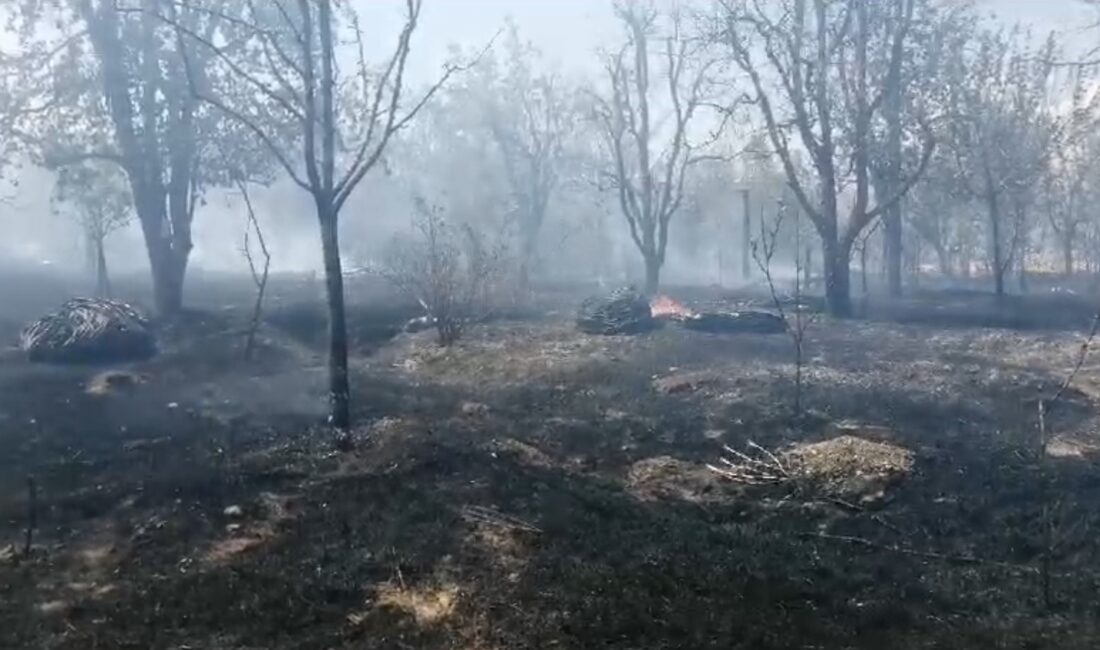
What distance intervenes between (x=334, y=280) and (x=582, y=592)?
5.91 meters

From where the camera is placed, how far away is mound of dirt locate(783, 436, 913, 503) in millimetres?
9266

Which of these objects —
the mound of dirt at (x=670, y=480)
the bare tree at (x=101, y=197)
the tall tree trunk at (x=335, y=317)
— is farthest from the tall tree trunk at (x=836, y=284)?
the bare tree at (x=101, y=197)

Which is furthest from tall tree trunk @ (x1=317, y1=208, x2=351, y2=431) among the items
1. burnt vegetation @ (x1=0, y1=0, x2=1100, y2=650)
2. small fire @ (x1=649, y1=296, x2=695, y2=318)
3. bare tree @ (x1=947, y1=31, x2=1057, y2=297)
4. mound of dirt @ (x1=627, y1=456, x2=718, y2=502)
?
bare tree @ (x1=947, y1=31, x2=1057, y2=297)

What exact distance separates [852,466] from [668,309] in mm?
15209

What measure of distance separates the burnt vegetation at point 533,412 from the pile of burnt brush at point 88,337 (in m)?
0.07

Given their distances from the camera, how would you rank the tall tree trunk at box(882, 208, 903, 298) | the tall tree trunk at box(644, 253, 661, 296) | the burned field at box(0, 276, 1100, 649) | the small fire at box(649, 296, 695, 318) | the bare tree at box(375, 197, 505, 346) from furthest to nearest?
the tall tree trunk at box(644, 253, 661, 296) → the tall tree trunk at box(882, 208, 903, 298) → the small fire at box(649, 296, 695, 318) → the bare tree at box(375, 197, 505, 346) → the burned field at box(0, 276, 1100, 649)

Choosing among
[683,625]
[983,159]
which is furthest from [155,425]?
[983,159]

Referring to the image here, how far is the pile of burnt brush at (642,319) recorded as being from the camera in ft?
67.3

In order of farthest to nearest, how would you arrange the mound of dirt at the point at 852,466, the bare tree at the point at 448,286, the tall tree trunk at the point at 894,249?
the tall tree trunk at the point at 894,249 → the bare tree at the point at 448,286 → the mound of dirt at the point at 852,466

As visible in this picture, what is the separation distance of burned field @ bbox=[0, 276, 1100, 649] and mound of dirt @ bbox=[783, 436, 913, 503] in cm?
4

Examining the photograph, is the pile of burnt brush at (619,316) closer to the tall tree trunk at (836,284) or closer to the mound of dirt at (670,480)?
the tall tree trunk at (836,284)

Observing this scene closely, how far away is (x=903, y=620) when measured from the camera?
21.1 ft

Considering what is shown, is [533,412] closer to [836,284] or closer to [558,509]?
[558,509]

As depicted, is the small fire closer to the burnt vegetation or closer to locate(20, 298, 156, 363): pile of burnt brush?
the burnt vegetation
